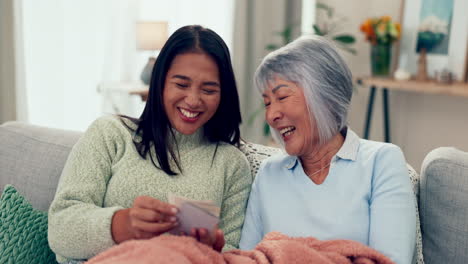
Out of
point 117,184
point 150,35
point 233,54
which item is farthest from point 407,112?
point 117,184

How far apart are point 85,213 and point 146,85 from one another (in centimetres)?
221

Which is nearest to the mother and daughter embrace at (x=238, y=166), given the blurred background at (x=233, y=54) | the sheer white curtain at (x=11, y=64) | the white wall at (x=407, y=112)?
the blurred background at (x=233, y=54)

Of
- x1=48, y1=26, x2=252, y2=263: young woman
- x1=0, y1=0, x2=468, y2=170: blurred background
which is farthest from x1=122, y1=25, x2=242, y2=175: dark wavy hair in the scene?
x1=0, y1=0, x2=468, y2=170: blurred background

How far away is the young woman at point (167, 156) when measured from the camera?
1.39m

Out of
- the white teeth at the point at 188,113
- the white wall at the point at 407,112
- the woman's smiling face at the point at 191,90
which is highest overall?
the woman's smiling face at the point at 191,90

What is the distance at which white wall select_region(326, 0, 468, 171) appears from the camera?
3.71 m

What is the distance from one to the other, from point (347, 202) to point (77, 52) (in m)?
2.68

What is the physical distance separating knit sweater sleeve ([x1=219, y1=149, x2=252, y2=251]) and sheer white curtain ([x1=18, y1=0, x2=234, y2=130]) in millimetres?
2267

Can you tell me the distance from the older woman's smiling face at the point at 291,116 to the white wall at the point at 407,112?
100 inches

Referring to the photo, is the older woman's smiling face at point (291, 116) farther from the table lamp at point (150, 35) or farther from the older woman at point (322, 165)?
the table lamp at point (150, 35)

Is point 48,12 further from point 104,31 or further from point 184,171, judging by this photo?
point 184,171

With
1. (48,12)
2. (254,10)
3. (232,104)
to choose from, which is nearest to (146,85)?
(48,12)

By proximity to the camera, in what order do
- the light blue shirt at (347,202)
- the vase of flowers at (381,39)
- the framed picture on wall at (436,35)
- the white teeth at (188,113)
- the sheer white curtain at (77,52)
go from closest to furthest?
the light blue shirt at (347,202) < the white teeth at (188,113) < the framed picture on wall at (436,35) < the sheer white curtain at (77,52) < the vase of flowers at (381,39)

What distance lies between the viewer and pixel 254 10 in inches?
165
